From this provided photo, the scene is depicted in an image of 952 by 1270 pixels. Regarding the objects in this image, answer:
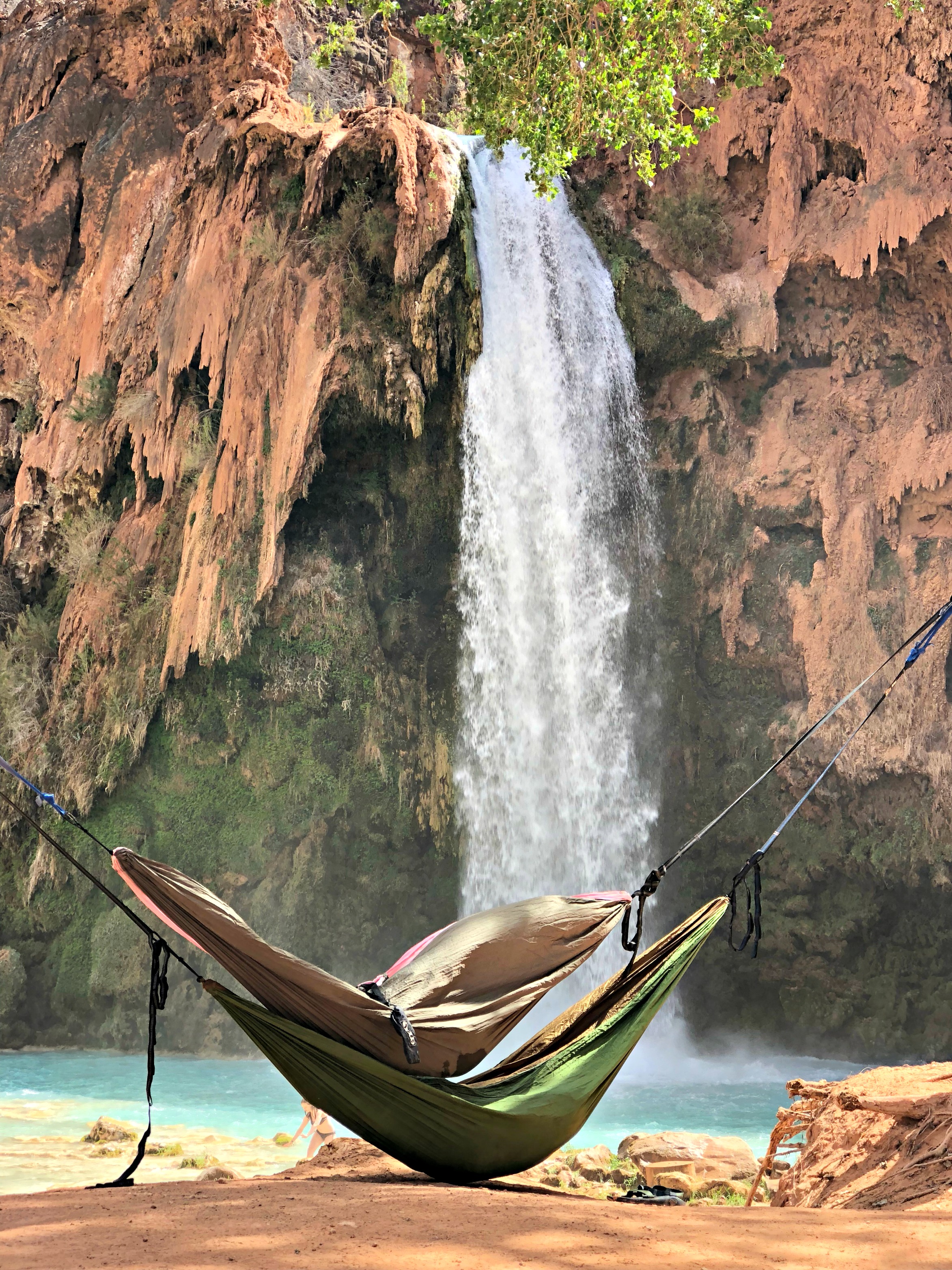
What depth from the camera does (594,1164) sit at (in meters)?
6.49

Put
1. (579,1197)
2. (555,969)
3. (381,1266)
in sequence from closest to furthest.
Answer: (381,1266)
(579,1197)
(555,969)

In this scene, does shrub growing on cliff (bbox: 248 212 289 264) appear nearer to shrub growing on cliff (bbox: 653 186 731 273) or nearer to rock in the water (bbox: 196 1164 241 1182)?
shrub growing on cliff (bbox: 653 186 731 273)

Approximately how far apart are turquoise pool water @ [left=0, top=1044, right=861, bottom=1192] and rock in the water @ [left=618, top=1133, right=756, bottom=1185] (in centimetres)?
120

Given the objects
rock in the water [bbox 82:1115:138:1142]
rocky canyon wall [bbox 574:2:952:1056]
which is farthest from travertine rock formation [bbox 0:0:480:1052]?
rock in the water [bbox 82:1115:138:1142]

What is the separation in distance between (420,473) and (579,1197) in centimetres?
1028

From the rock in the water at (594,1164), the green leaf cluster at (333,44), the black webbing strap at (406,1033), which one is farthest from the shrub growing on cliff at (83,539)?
the black webbing strap at (406,1033)

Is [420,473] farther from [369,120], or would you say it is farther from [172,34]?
[172,34]

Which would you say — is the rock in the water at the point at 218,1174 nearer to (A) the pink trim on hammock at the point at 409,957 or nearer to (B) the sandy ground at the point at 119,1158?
(B) the sandy ground at the point at 119,1158

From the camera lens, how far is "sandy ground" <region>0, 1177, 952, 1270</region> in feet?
8.10

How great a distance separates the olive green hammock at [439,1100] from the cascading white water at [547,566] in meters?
7.83

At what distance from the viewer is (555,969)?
446 centimetres

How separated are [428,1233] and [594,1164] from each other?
13.8 feet

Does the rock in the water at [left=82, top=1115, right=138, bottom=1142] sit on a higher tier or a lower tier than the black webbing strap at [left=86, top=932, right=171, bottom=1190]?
lower

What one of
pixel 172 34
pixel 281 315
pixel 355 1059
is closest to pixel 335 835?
pixel 281 315
